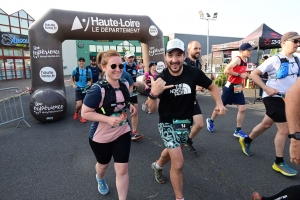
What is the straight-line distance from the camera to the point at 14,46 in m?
21.1

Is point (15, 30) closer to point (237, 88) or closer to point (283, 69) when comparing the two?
point (237, 88)

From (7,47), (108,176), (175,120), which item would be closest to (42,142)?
(108,176)

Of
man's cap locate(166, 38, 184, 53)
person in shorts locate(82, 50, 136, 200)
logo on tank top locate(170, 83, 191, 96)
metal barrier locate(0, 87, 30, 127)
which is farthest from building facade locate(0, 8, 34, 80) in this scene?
logo on tank top locate(170, 83, 191, 96)

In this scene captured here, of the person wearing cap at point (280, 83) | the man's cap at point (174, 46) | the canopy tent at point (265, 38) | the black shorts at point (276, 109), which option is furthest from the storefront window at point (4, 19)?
the black shorts at point (276, 109)

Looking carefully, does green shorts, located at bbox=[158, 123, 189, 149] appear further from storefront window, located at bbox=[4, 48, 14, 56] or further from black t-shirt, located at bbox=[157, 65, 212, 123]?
storefront window, located at bbox=[4, 48, 14, 56]

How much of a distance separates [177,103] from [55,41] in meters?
5.38

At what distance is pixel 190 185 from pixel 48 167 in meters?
2.32

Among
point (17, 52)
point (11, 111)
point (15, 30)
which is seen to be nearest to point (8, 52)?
point (17, 52)

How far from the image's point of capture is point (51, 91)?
229 inches

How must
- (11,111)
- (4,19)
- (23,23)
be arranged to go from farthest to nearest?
(23,23)
(4,19)
(11,111)

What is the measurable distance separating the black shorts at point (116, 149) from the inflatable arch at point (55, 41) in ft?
13.7

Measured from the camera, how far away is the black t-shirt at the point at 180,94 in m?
2.21

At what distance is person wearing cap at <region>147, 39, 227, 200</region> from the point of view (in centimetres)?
214

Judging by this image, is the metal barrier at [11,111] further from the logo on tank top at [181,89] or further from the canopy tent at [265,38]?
the canopy tent at [265,38]
